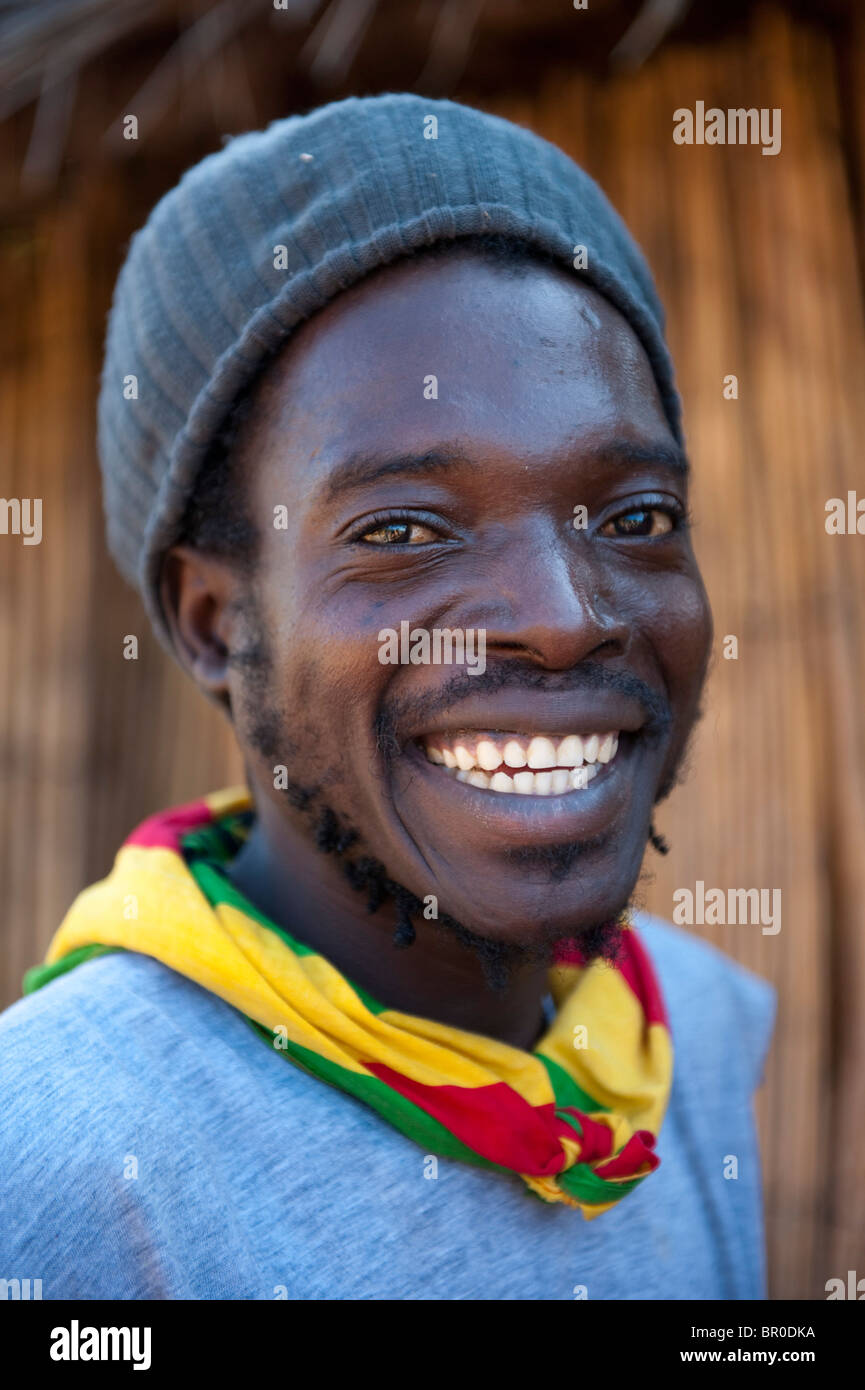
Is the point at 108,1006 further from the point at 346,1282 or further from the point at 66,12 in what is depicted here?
the point at 66,12

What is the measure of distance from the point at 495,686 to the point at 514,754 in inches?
4.0

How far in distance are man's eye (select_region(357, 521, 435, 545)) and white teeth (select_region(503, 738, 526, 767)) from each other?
310 millimetres

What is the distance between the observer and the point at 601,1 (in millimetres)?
2639

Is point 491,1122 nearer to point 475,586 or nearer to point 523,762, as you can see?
point 523,762

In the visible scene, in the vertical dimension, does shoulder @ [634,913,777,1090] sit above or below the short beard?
below

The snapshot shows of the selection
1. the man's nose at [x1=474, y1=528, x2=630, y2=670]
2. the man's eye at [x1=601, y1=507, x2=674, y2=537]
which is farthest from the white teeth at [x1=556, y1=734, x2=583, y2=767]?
the man's eye at [x1=601, y1=507, x2=674, y2=537]

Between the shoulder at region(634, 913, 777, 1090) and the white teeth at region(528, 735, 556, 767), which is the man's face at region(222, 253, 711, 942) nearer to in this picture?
the white teeth at region(528, 735, 556, 767)

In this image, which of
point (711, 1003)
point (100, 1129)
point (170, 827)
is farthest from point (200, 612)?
point (711, 1003)

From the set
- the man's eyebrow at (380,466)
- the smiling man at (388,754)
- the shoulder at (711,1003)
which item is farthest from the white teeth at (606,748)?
the shoulder at (711,1003)

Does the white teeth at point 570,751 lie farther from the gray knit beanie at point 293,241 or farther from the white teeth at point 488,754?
the gray knit beanie at point 293,241

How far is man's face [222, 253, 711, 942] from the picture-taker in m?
1.46

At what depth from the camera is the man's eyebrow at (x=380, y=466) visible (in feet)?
4.82

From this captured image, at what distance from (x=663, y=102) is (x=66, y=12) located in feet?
4.99

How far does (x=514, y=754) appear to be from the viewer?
4.85ft
